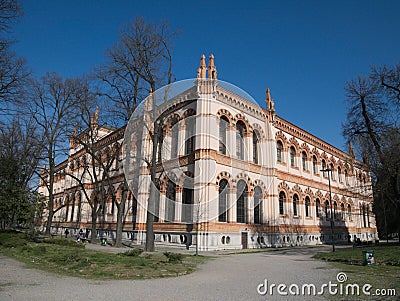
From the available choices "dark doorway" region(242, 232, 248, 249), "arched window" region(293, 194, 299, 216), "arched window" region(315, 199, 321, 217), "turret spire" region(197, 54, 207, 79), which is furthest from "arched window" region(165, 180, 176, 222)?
"arched window" region(315, 199, 321, 217)

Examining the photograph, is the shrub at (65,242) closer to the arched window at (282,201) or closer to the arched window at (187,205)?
the arched window at (187,205)

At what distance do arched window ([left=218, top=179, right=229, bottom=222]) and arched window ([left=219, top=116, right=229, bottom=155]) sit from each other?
9.32 ft

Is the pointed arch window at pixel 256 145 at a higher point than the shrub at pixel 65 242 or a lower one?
higher

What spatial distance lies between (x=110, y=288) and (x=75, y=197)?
1651 inches

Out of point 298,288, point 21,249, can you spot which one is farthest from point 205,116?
point 298,288

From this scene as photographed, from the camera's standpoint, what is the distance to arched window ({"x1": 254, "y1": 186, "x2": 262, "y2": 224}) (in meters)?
29.2

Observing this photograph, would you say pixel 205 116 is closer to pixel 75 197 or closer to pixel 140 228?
pixel 140 228

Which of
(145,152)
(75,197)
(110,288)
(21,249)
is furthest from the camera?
(75,197)

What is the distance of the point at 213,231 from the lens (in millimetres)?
23984

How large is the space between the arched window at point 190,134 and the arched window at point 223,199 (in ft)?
13.8

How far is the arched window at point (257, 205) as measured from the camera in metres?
29.2

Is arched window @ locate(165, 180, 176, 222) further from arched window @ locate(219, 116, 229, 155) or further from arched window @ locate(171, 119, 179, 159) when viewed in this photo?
arched window @ locate(219, 116, 229, 155)
